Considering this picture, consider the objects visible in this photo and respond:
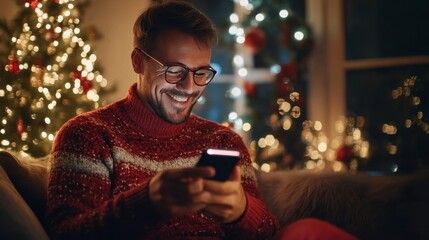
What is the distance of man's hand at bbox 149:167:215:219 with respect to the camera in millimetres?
1211

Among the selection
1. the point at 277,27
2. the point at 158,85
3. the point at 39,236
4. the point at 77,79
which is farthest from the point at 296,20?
the point at 39,236

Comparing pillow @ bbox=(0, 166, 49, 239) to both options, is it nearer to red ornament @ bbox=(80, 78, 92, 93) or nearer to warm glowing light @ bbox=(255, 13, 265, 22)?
red ornament @ bbox=(80, 78, 92, 93)

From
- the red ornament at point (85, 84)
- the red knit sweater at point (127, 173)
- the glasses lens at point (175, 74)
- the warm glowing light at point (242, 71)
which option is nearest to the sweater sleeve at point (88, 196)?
the red knit sweater at point (127, 173)

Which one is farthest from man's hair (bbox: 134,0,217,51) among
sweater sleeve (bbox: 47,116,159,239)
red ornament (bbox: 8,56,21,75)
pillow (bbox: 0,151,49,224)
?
red ornament (bbox: 8,56,21,75)

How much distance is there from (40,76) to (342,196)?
5.18 ft

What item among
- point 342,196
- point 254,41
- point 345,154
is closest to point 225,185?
point 342,196

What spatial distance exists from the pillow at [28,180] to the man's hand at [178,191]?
→ 0.57 metres

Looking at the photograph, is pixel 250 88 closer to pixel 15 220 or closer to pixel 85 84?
pixel 85 84

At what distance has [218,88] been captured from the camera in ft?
12.6

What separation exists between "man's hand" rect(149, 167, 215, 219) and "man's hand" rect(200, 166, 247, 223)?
24mm

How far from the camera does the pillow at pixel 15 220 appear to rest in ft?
4.40

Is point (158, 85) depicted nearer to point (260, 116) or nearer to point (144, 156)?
point (144, 156)

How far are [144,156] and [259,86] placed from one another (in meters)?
2.21

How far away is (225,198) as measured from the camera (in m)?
1.34
